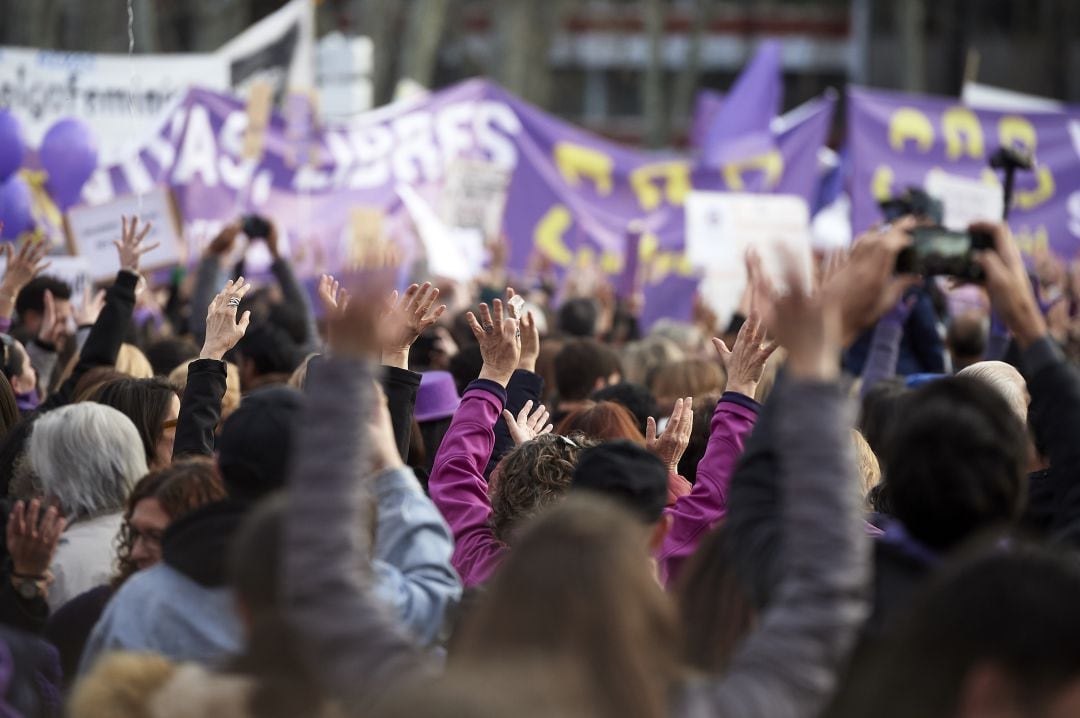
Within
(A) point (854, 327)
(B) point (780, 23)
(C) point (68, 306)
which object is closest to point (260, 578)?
(A) point (854, 327)

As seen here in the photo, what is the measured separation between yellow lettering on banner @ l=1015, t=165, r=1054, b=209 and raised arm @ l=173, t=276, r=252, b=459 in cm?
914

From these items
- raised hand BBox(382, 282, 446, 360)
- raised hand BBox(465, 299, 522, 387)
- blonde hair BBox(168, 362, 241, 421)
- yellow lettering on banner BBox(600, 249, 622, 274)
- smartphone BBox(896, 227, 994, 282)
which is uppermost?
smartphone BBox(896, 227, 994, 282)

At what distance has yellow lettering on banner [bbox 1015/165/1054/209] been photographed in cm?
1219

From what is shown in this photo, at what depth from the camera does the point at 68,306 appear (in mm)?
7113

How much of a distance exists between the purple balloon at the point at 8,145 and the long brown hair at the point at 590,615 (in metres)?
7.15

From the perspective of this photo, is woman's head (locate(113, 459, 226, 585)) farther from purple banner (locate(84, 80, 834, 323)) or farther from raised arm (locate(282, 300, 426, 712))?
purple banner (locate(84, 80, 834, 323))

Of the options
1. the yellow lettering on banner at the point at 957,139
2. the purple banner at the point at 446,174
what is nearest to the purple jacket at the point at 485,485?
the purple banner at the point at 446,174

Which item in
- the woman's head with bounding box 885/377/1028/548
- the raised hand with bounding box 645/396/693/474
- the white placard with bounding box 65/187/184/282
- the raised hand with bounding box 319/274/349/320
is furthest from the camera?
the white placard with bounding box 65/187/184/282

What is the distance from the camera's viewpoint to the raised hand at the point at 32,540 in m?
3.15

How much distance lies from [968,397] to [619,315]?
7.76 m

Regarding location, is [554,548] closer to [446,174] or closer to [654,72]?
[446,174]

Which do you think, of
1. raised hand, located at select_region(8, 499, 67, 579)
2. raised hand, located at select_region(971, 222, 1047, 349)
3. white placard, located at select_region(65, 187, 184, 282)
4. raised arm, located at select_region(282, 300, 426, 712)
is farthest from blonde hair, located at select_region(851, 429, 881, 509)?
white placard, located at select_region(65, 187, 184, 282)

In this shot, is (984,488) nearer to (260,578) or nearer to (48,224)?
(260,578)

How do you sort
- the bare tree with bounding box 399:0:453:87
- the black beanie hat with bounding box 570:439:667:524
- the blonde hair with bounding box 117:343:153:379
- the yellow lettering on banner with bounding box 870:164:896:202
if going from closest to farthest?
1. the black beanie hat with bounding box 570:439:667:524
2. the blonde hair with bounding box 117:343:153:379
3. the yellow lettering on banner with bounding box 870:164:896:202
4. the bare tree with bounding box 399:0:453:87
